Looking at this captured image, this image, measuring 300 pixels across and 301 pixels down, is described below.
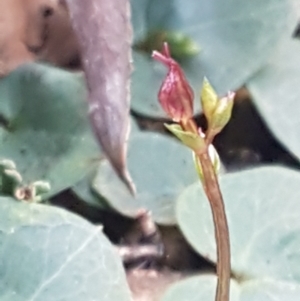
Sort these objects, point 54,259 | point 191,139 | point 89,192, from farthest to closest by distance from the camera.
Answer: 1. point 89,192
2. point 54,259
3. point 191,139

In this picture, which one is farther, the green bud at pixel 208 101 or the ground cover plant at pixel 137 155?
the ground cover plant at pixel 137 155

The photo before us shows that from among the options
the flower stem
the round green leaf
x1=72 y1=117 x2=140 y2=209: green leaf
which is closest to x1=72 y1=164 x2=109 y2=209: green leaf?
x1=72 y1=117 x2=140 y2=209: green leaf

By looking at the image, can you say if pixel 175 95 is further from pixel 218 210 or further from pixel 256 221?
pixel 256 221

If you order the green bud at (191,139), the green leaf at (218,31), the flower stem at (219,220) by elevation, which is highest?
the green bud at (191,139)

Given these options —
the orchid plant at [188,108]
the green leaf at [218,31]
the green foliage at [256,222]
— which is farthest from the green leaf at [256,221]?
the orchid plant at [188,108]

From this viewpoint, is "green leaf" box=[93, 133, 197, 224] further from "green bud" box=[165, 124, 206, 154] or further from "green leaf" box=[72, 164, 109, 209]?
"green bud" box=[165, 124, 206, 154]

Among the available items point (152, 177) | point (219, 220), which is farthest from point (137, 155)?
point (219, 220)

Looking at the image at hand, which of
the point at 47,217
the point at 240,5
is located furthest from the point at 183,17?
the point at 47,217

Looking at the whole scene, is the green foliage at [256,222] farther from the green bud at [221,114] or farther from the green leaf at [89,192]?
the green bud at [221,114]
